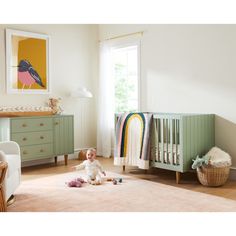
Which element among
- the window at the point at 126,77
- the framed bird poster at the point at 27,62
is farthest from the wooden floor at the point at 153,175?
the framed bird poster at the point at 27,62

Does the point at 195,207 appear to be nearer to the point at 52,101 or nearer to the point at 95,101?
the point at 52,101

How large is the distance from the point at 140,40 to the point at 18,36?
5.79 ft

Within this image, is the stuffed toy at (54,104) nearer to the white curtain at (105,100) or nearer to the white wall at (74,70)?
the white wall at (74,70)

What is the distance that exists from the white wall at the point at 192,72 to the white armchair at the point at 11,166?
220cm

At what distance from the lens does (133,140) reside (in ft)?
12.4

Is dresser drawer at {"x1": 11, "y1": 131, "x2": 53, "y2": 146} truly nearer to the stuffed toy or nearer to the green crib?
the stuffed toy

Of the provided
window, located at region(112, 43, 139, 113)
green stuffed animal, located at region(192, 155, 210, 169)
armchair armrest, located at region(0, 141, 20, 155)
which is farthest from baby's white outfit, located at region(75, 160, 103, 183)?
window, located at region(112, 43, 139, 113)

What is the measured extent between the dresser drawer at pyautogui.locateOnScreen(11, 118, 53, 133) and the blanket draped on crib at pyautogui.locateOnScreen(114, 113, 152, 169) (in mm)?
1038

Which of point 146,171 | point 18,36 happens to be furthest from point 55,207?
point 18,36

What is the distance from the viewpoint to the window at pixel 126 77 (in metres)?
4.83

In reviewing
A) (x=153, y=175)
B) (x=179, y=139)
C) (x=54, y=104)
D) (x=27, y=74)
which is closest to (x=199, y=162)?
(x=179, y=139)

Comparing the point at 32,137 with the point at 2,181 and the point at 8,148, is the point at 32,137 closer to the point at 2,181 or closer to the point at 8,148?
the point at 8,148

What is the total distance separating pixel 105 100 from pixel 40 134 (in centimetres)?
135
